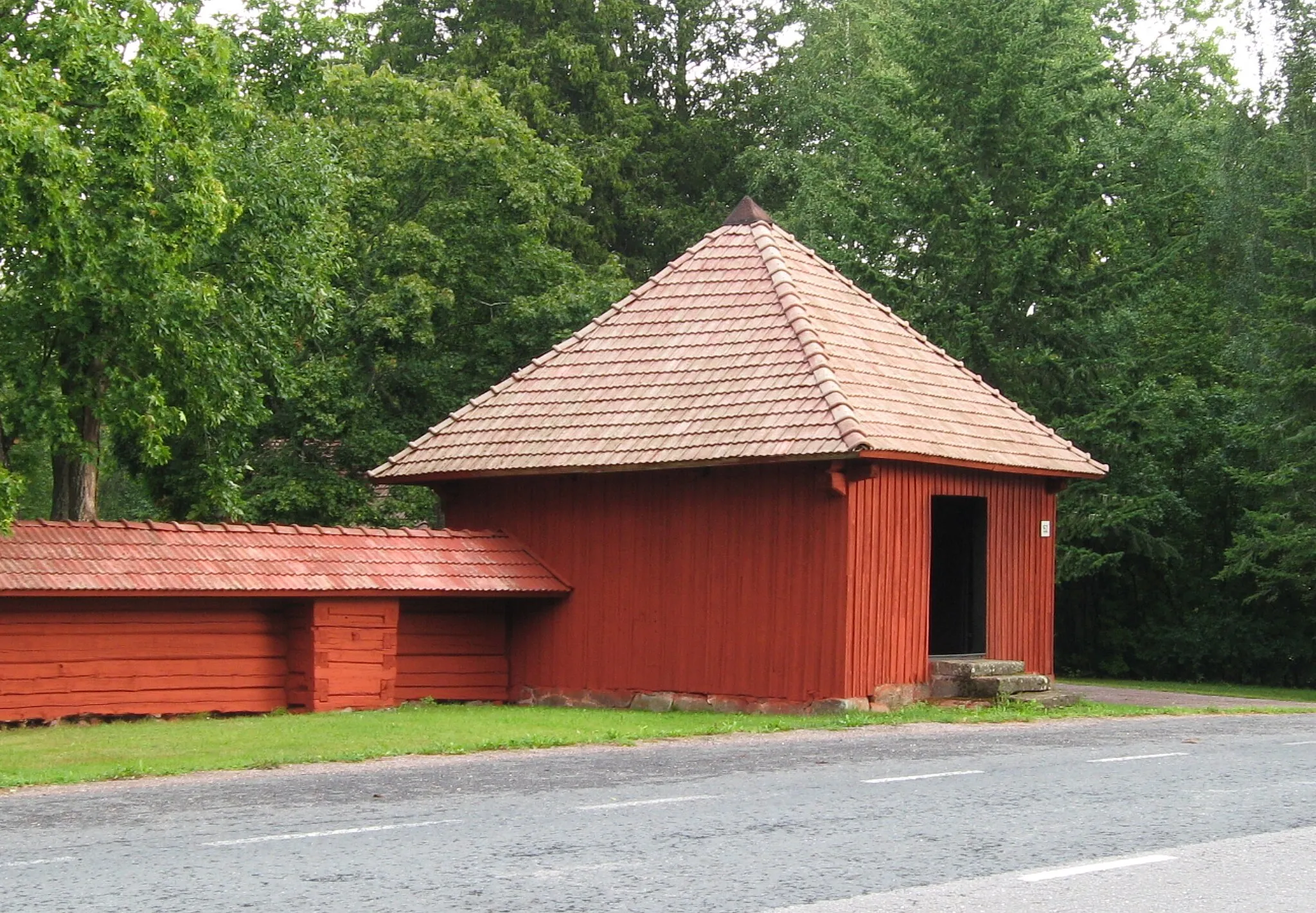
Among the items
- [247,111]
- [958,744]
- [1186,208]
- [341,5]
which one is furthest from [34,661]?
[341,5]

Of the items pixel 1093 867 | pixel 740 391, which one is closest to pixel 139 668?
pixel 740 391

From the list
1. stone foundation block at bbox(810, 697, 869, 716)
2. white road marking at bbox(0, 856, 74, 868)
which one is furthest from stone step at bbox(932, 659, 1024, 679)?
white road marking at bbox(0, 856, 74, 868)

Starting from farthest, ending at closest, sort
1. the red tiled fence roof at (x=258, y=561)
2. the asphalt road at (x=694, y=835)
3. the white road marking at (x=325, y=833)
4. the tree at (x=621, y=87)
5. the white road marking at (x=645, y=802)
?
the tree at (x=621, y=87)
the red tiled fence roof at (x=258, y=561)
the white road marking at (x=645, y=802)
the white road marking at (x=325, y=833)
the asphalt road at (x=694, y=835)

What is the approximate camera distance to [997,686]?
19469mm

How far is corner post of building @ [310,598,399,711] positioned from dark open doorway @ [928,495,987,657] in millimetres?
6805

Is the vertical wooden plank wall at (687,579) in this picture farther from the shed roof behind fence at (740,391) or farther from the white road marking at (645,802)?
the white road marking at (645,802)

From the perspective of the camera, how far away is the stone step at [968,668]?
19609mm

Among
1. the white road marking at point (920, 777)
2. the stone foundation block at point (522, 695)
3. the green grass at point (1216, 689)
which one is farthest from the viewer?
the green grass at point (1216, 689)

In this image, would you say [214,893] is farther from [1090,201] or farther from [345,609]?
[1090,201]

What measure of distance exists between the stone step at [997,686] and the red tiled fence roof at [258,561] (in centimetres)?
479

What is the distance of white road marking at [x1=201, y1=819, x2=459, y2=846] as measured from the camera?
29.9 ft

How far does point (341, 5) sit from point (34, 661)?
32.6 metres

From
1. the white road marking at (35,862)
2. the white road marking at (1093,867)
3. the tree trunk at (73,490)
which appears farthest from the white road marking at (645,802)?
the tree trunk at (73,490)

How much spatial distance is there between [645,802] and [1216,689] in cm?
2131
